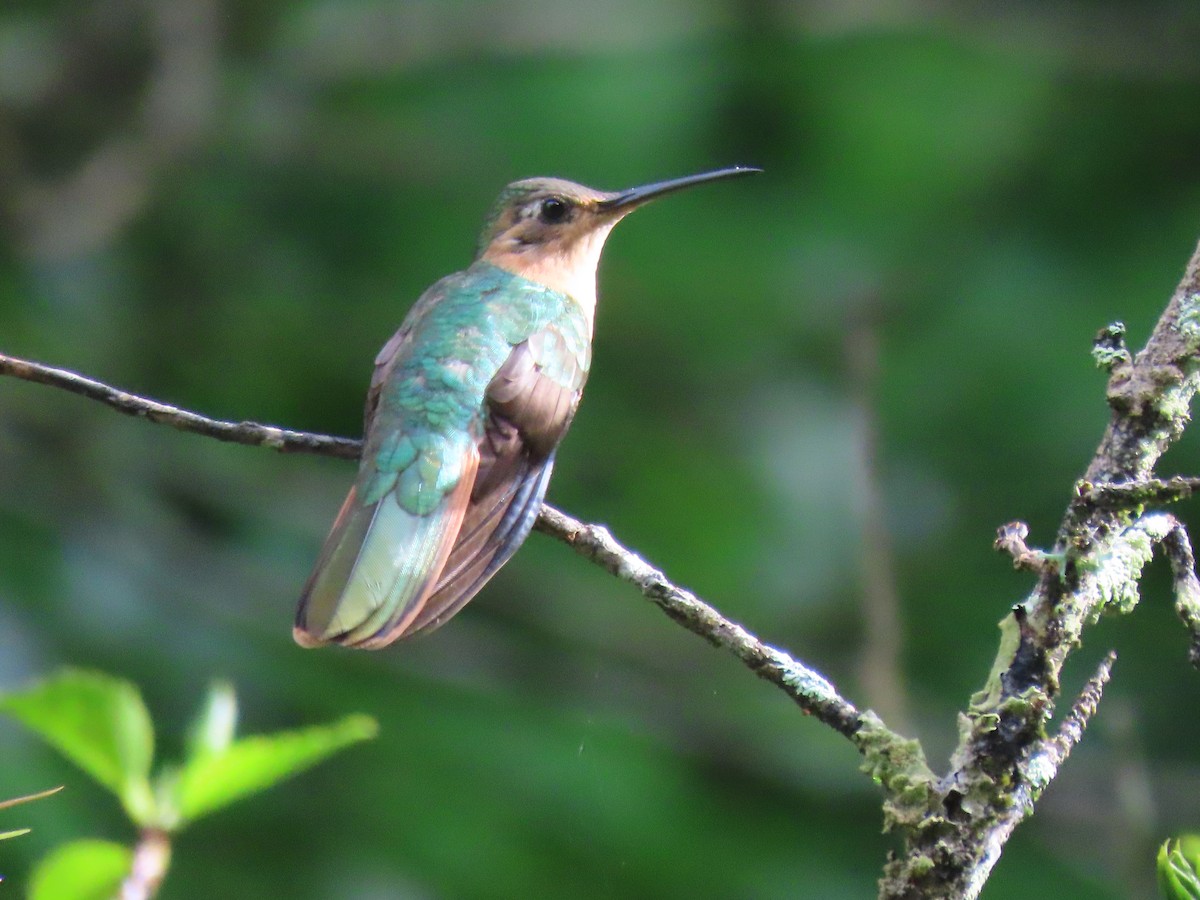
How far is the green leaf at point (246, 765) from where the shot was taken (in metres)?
1.26

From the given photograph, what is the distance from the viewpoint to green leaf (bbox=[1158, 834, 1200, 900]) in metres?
1.30

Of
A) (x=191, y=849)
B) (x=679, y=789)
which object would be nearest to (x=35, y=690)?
(x=191, y=849)

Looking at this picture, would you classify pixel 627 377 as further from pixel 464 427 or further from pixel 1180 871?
pixel 1180 871

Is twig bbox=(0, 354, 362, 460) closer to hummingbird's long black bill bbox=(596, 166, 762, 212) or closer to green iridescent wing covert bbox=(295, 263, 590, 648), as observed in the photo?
green iridescent wing covert bbox=(295, 263, 590, 648)

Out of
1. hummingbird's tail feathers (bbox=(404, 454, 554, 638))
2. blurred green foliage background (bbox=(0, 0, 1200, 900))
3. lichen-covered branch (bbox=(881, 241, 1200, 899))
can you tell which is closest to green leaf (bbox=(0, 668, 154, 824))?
lichen-covered branch (bbox=(881, 241, 1200, 899))

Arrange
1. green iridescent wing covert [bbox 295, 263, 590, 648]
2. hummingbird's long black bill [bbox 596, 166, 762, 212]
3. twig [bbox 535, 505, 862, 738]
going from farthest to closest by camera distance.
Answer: hummingbird's long black bill [bbox 596, 166, 762, 212] → green iridescent wing covert [bbox 295, 263, 590, 648] → twig [bbox 535, 505, 862, 738]

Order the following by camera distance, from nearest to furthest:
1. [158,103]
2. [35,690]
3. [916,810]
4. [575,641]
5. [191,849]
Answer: [35,690] < [916,810] < [191,849] < [575,641] < [158,103]

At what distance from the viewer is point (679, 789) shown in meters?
5.64

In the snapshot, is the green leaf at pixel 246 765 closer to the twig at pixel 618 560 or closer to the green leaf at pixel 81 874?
the green leaf at pixel 81 874

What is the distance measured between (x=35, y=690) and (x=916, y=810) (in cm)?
102

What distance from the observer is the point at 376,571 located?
296 cm

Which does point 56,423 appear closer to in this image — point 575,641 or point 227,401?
point 227,401

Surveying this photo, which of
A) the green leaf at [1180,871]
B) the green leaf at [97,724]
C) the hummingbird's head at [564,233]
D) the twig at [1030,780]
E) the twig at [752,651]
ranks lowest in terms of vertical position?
the green leaf at [97,724]

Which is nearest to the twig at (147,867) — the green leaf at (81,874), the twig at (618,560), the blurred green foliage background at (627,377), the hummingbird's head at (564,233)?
the green leaf at (81,874)
